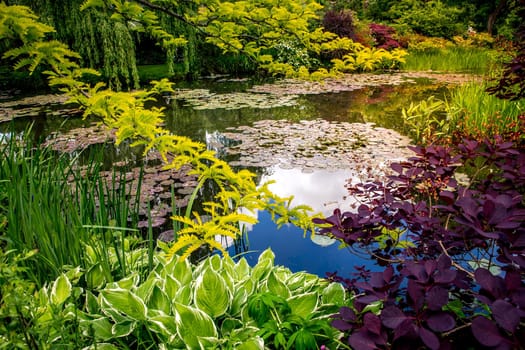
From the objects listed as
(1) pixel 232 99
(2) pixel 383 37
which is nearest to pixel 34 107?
(1) pixel 232 99

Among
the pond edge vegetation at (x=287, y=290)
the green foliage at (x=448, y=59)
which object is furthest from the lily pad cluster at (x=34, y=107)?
the green foliage at (x=448, y=59)

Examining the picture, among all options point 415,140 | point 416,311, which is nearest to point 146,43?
point 415,140

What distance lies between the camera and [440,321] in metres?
0.77

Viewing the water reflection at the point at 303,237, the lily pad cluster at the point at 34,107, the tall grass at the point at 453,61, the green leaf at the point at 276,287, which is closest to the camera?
the green leaf at the point at 276,287

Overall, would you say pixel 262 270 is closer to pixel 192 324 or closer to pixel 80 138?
pixel 192 324

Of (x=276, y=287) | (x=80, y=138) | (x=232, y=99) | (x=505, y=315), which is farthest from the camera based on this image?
(x=232, y=99)

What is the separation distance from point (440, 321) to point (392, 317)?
10cm

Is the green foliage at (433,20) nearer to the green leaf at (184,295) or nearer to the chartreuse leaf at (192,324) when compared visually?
the green leaf at (184,295)

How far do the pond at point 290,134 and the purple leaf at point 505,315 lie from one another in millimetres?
822

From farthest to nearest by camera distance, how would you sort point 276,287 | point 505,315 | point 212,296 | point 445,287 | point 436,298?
point 276,287 < point 212,296 < point 445,287 < point 436,298 < point 505,315

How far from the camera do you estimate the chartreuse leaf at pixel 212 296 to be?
1.30 m

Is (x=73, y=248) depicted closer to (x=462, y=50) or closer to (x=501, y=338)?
(x=501, y=338)

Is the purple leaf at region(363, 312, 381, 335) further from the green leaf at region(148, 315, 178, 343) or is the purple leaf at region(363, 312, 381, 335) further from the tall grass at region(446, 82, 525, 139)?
the tall grass at region(446, 82, 525, 139)

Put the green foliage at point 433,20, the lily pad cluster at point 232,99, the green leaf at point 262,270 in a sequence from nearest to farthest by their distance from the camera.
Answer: the green leaf at point 262,270 < the lily pad cluster at point 232,99 < the green foliage at point 433,20
